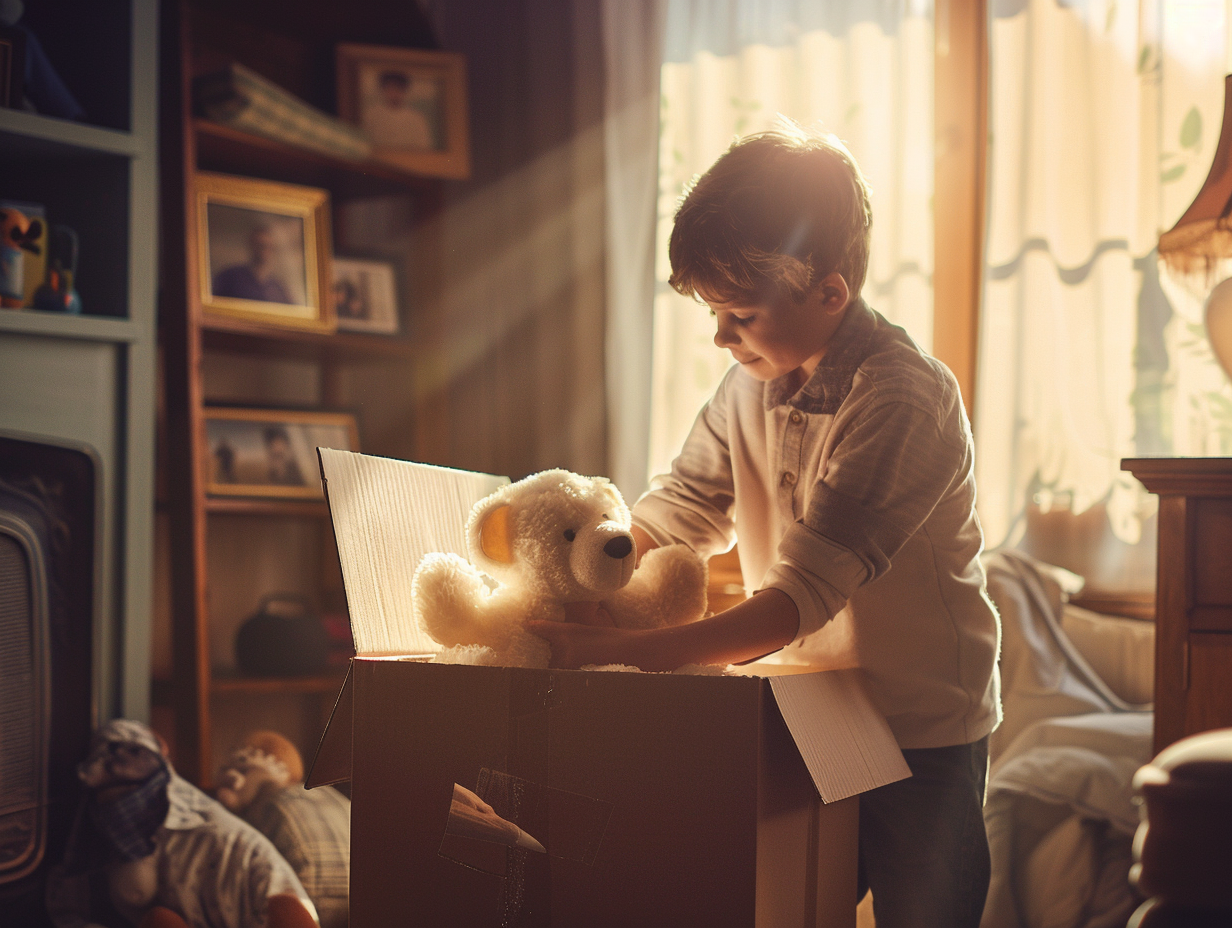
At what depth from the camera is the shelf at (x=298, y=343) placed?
1.81m

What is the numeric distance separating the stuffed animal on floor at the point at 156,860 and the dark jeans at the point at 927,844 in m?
0.78

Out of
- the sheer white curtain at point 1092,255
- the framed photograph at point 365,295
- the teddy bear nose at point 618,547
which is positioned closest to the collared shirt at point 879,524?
the teddy bear nose at point 618,547

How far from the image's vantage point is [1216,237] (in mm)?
1265

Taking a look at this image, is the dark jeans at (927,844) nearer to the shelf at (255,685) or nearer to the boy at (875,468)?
the boy at (875,468)

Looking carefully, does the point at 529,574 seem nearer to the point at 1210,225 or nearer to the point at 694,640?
the point at 694,640

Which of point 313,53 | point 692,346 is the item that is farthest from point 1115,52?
point 313,53

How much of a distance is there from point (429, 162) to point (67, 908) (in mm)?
1466

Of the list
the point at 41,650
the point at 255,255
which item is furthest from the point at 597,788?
the point at 255,255

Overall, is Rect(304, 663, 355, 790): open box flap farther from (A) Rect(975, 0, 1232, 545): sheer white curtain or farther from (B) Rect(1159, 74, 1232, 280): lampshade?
(A) Rect(975, 0, 1232, 545): sheer white curtain

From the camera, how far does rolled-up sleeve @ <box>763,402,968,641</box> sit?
77 cm

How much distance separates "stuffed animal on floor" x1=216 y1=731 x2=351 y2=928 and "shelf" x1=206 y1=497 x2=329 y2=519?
16.2 inches

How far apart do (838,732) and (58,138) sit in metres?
1.38

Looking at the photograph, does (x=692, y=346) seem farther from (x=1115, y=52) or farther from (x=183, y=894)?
(x=183, y=894)

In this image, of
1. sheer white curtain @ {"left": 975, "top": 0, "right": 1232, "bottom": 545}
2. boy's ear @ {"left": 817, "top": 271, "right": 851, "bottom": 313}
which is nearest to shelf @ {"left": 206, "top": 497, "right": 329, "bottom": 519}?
boy's ear @ {"left": 817, "top": 271, "right": 851, "bottom": 313}
